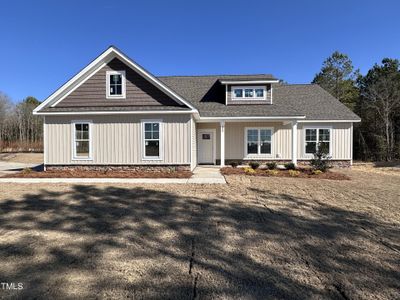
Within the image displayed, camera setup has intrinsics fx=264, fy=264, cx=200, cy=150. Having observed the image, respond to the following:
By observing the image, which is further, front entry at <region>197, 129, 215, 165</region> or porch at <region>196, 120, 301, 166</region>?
front entry at <region>197, 129, 215, 165</region>

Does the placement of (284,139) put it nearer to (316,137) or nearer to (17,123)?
(316,137)

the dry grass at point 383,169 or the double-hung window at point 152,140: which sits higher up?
the double-hung window at point 152,140

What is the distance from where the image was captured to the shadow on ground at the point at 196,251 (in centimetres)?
300

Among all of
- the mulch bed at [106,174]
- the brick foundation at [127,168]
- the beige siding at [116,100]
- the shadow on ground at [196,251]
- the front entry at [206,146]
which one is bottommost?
the shadow on ground at [196,251]

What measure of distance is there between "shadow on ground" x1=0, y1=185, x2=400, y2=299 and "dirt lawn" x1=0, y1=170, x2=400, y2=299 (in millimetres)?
15

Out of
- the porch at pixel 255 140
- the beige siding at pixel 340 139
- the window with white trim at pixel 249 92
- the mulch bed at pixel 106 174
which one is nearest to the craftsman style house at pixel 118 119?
the mulch bed at pixel 106 174

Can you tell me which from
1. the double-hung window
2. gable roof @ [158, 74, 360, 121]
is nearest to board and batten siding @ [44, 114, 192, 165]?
the double-hung window

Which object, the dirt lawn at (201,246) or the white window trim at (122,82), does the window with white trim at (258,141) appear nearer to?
the white window trim at (122,82)

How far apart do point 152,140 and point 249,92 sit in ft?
24.1

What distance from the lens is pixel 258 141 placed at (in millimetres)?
16438

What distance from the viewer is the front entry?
16.8 metres

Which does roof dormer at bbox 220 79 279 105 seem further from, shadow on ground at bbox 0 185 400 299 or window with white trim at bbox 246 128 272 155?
shadow on ground at bbox 0 185 400 299

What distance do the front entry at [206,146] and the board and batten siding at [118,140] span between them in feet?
13.1

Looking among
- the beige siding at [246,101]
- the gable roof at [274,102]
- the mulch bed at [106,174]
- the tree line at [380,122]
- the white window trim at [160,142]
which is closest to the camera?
the mulch bed at [106,174]
